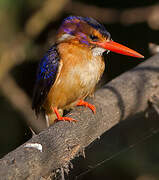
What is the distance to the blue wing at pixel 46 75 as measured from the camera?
284cm

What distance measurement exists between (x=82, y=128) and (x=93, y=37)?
76cm

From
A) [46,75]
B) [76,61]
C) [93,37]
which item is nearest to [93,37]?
[93,37]

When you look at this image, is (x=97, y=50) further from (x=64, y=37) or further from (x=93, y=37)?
(x=64, y=37)

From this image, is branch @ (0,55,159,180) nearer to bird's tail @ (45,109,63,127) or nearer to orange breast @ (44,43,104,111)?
orange breast @ (44,43,104,111)

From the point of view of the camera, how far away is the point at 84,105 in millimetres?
2842

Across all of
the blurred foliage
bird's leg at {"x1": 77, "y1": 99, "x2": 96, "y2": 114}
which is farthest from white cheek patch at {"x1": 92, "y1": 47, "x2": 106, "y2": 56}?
the blurred foliage

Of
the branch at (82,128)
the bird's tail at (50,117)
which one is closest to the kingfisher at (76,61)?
the branch at (82,128)

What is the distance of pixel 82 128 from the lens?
7.89 feet

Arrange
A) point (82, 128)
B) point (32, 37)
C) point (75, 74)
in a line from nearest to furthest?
point (82, 128) < point (75, 74) < point (32, 37)

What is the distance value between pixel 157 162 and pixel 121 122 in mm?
426

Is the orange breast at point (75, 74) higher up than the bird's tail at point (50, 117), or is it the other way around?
the orange breast at point (75, 74)

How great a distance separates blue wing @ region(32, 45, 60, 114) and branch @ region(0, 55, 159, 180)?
0.33 meters

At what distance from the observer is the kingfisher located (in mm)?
2756

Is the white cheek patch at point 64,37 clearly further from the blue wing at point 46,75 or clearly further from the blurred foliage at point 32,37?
the blurred foliage at point 32,37
